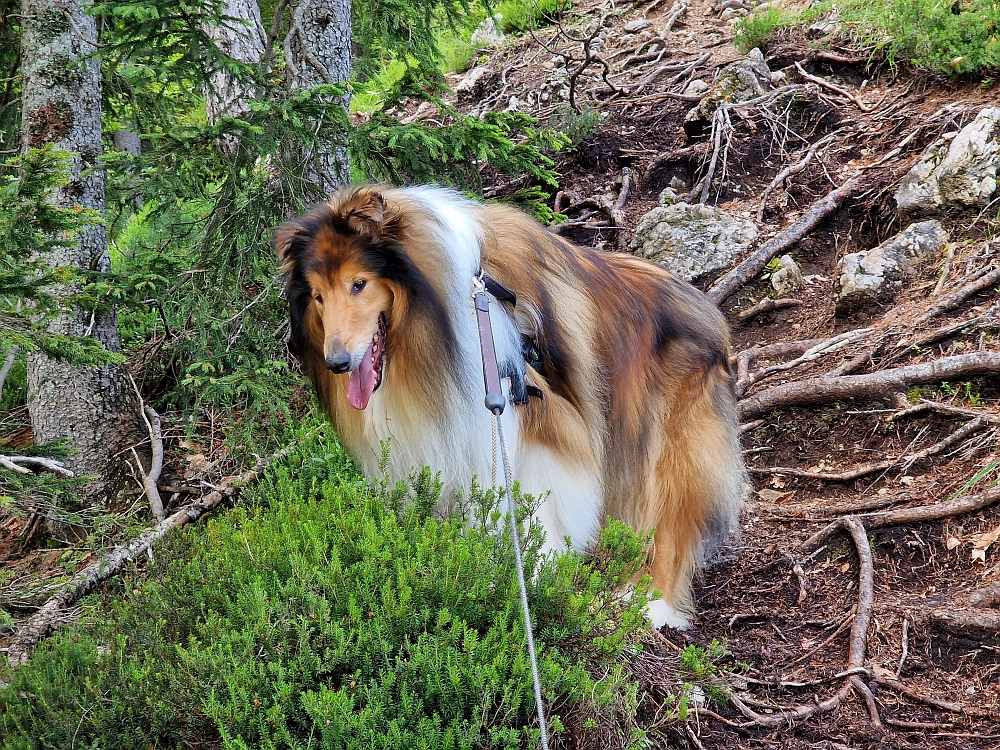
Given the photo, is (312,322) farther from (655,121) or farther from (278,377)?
(655,121)

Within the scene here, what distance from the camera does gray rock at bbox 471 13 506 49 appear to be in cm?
1119

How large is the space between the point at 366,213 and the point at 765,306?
3687mm

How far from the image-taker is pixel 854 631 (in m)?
3.60

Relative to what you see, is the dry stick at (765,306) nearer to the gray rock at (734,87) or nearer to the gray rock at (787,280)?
the gray rock at (787,280)

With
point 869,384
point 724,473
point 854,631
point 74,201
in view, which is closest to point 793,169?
point 869,384

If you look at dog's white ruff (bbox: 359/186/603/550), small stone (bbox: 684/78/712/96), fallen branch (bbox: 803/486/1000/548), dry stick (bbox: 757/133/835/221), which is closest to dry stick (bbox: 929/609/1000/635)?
fallen branch (bbox: 803/486/1000/548)

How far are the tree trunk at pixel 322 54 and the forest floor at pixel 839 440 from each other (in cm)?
276

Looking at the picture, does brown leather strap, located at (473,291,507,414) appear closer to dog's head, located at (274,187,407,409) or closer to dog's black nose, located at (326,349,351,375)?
dog's head, located at (274,187,407,409)

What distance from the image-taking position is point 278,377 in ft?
15.6

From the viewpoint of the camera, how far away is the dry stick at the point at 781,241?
609 cm

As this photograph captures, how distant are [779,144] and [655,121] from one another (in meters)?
1.42

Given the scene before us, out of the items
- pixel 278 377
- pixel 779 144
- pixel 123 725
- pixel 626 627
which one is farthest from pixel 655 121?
pixel 123 725

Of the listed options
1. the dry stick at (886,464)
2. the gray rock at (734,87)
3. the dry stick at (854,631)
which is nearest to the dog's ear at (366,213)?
the dry stick at (854,631)

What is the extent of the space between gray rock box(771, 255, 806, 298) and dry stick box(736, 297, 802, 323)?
86 millimetres
